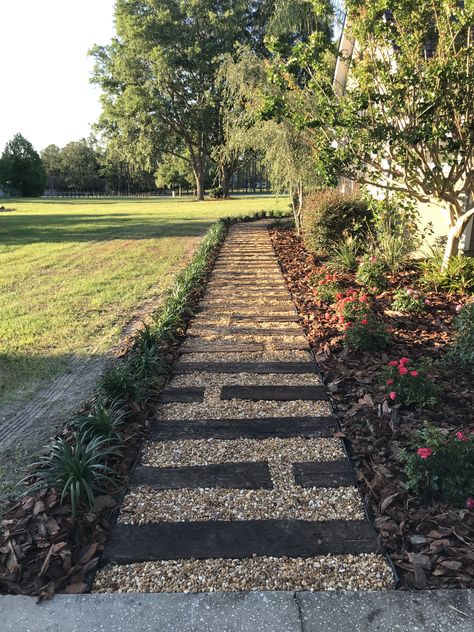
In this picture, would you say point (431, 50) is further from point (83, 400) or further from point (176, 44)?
point (176, 44)

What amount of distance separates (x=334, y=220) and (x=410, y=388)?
21.5 feet

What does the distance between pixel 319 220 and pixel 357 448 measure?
6993mm

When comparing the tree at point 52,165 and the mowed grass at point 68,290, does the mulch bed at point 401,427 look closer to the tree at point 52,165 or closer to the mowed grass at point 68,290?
the mowed grass at point 68,290

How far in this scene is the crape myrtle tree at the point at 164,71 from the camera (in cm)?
3173

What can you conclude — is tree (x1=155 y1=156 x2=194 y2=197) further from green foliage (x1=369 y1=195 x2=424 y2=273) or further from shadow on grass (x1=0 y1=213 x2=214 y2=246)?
green foliage (x1=369 y1=195 x2=424 y2=273)

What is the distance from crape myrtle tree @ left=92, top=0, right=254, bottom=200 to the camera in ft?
104

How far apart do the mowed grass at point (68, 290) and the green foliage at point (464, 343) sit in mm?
3485

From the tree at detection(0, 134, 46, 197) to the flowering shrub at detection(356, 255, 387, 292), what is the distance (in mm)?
68761

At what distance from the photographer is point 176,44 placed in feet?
106

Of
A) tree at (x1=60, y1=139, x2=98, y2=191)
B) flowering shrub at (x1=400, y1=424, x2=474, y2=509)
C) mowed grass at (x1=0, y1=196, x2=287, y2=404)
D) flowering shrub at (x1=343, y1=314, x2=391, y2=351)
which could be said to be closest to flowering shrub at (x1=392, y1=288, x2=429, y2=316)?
flowering shrub at (x1=343, y1=314, x2=391, y2=351)

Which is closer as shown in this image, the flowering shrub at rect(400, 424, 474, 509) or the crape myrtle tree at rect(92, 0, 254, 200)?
the flowering shrub at rect(400, 424, 474, 509)

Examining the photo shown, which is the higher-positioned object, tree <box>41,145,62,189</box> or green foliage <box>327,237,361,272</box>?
tree <box>41,145,62,189</box>

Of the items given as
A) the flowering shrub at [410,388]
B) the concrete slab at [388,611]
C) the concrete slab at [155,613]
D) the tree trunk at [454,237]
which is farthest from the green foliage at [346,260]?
the concrete slab at [155,613]

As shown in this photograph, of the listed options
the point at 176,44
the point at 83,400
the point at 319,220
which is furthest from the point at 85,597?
the point at 176,44
